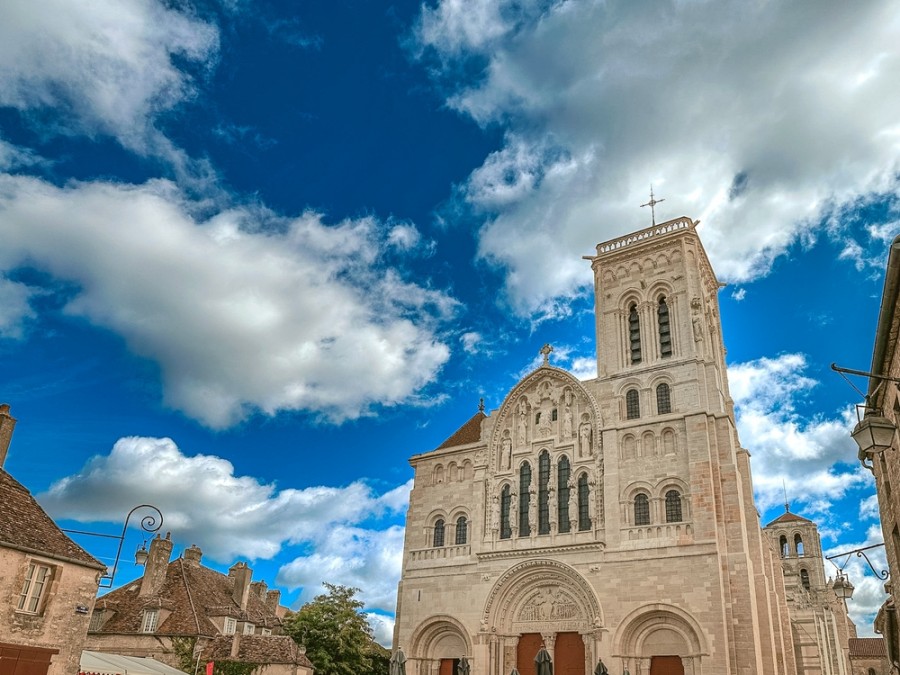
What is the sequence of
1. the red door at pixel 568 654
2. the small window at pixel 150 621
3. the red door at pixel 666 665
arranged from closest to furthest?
the red door at pixel 666 665 < the red door at pixel 568 654 < the small window at pixel 150 621

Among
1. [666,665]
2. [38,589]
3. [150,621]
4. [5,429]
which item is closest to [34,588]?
[38,589]

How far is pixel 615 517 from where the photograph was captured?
30172 millimetres

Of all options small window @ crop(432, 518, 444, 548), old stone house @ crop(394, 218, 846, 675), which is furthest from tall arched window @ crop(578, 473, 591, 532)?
small window @ crop(432, 518, 444, 548)

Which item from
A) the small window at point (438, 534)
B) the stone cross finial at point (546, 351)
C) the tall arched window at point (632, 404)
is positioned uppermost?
the stone cross finial at point (546, 351)

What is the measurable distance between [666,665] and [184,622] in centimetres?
2032

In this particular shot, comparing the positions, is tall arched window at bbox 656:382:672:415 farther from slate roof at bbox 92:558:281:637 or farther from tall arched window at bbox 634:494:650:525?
slate roof at bbox 92:558:281:637

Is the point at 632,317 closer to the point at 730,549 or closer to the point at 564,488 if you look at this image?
the point at 564,488

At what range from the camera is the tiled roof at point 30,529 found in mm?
18469

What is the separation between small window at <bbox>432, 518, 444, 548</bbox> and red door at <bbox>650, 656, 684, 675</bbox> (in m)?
11.2

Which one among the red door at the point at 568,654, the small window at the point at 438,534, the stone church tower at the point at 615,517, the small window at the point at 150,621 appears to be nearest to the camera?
the stone church tower at the point at 615,517

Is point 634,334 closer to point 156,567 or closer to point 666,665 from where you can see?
point 666,665

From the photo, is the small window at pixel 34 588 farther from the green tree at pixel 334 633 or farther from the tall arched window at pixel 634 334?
the tall arched window at pixel 634 334

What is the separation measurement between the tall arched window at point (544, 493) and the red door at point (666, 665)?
6.79m

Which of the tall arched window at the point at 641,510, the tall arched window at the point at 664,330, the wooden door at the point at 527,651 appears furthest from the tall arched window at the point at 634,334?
the wooden door at the point at 527,651
